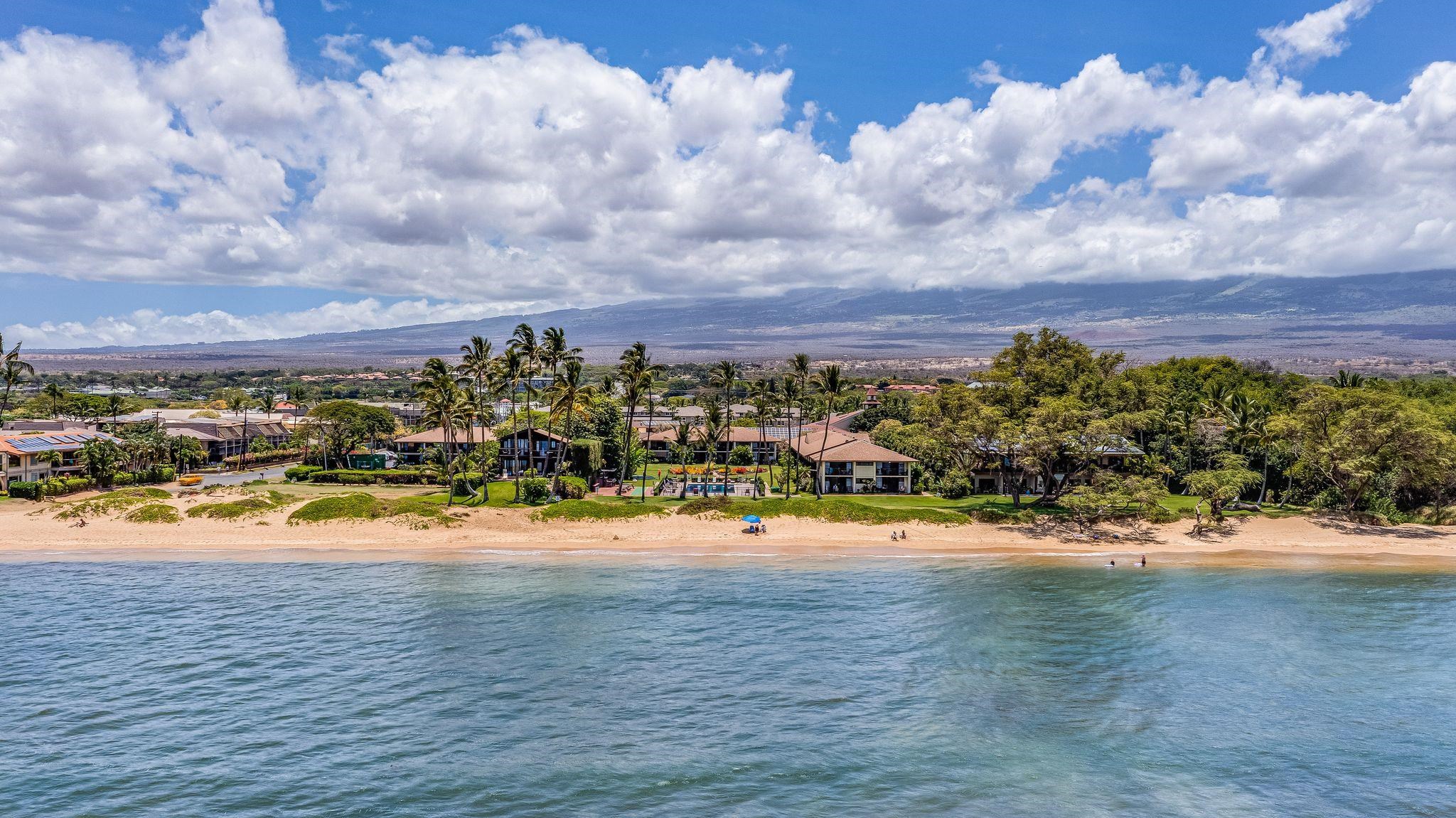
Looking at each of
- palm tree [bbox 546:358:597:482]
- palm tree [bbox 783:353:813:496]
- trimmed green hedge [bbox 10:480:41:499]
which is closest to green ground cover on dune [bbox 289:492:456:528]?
palm tree [bbox 546:358:597:482]

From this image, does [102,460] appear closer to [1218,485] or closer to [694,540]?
[694,540]

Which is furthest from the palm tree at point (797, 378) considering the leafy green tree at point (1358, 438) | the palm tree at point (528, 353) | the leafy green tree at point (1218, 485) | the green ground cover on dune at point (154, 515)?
the green ground cover on dune at point (154, 515)

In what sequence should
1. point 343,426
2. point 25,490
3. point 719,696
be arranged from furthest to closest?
point 343,426 < point 25,490 < point 719,696

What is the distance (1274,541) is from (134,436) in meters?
85.1

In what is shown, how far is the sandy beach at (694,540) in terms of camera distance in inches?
1810

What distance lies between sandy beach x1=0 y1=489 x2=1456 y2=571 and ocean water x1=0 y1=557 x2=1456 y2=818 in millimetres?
6255

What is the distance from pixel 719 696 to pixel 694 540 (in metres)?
24.7

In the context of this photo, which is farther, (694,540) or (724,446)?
(724,446)

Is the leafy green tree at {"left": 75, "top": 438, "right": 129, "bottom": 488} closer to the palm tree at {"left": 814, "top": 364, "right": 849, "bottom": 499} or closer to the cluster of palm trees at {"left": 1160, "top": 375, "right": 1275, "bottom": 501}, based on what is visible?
the palm tree at {"left": 814, "top": 364, "right": 849, "bottom": 499}

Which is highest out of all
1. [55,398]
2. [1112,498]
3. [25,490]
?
[55,398]

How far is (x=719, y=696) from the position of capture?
25297 mm

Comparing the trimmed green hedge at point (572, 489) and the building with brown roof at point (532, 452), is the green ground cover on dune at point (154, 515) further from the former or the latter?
the building with brown roof at point (532, 452)

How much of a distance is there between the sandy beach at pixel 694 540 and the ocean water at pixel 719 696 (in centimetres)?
626

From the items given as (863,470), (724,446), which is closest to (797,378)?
(863,470)
